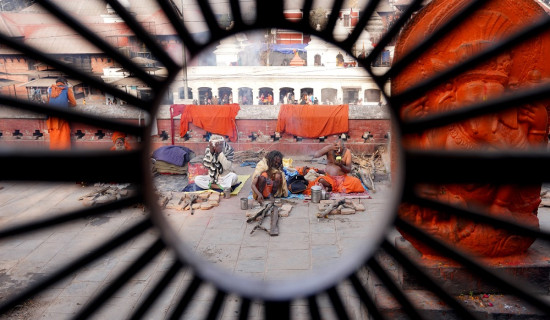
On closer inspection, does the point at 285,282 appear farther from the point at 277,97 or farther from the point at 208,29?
the point at 277,97

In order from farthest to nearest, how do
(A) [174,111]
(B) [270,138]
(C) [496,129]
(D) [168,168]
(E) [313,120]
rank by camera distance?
(B) [270,138], (E) [313,120], (A) [174,111], (D) [168,168], (C) [496,129]

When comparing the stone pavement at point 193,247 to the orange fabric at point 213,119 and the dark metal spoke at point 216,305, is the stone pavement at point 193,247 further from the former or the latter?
the orange fabric at point 213,119

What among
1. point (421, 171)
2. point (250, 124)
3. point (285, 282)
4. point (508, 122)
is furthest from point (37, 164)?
point (250, 124)

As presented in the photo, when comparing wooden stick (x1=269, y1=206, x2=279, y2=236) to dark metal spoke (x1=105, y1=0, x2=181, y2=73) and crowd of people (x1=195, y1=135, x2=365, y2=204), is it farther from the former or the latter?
dark metal spoke (x1=105, y1=0, x2=181, y2=73)

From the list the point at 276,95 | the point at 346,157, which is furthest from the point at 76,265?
the point at 276,95

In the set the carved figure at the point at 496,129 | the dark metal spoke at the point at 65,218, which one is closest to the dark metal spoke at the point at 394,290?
the dark metal spoke at the point at 65,218

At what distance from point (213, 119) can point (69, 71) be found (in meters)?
9.01

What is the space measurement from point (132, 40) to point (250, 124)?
903 centimetres

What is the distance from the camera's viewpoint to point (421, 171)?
2.39 ft

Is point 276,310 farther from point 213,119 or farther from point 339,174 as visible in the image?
point 213,119

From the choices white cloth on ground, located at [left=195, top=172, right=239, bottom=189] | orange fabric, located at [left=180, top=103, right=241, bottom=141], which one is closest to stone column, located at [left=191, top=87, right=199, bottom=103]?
orange fabric, located at [left=180, top=103, right=241, bottom=141]

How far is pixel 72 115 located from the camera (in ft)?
2.34

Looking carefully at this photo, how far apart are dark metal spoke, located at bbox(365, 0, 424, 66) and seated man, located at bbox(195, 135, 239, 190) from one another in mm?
6379

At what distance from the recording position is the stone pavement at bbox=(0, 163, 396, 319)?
12.2 feet
